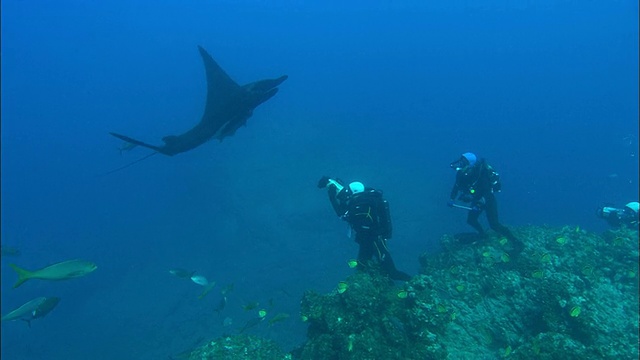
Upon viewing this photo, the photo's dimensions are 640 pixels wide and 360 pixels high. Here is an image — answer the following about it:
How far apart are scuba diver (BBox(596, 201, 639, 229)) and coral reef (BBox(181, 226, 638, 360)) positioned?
3324 mm

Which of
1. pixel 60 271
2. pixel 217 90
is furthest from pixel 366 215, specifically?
pixel 60 271

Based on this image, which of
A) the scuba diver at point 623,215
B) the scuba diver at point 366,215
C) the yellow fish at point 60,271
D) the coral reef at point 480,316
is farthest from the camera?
the scuba diver at point 623,215

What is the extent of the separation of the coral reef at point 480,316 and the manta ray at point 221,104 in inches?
189

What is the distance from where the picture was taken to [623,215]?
11.2 meters

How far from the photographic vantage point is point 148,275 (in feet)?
66.5

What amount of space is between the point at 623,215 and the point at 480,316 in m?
7.30

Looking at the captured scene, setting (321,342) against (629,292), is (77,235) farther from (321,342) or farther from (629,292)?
(629,292)

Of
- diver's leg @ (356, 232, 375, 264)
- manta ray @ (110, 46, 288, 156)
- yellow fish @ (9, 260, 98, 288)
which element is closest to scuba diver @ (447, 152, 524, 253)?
diver's leg @ (356, 232, 375, 264)

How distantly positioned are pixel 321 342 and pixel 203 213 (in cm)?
1983

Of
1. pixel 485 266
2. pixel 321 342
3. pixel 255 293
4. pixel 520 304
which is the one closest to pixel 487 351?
pixel 520 304

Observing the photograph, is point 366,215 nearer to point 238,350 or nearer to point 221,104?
point 238,350

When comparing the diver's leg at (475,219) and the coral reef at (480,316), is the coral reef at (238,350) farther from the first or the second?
the diver's leg at (475,219)

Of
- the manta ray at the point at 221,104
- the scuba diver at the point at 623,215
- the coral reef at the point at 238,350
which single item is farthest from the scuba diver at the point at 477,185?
the coral reef at the point at 238,350

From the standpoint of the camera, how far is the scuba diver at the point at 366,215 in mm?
8219
